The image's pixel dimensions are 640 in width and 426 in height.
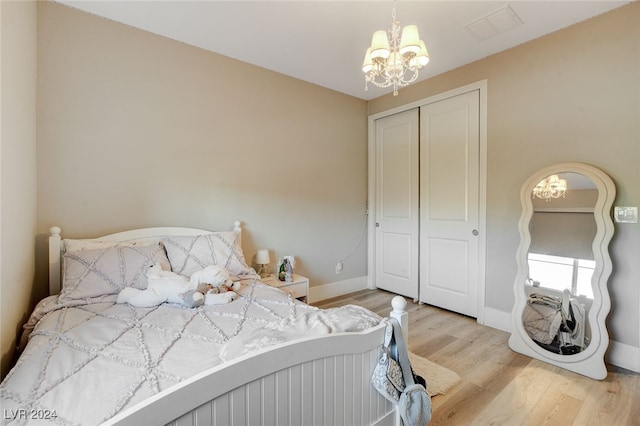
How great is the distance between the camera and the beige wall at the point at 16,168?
1331 millimetres

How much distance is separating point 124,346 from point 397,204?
3096 millimetres

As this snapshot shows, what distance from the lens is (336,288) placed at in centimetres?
361

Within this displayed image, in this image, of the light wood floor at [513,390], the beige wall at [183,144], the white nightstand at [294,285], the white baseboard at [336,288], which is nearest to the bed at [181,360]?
the beige wall at [183,144]

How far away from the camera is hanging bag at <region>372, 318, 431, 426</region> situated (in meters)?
1.24

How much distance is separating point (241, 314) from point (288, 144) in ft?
6.84

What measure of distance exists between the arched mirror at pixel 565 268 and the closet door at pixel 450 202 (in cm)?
51

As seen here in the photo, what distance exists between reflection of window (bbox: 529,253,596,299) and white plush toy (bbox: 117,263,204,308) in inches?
102

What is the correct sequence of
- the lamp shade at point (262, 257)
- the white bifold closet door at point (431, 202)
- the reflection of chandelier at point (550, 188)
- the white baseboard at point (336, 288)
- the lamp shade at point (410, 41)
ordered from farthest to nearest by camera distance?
the white baseboard at point (336, 288) < the white bifold closet door at point (431, 202) < the lamp shade at point (262, 257) < the reflection of chandelier at point (550, 188) < the lamp shade at point (410, 41)

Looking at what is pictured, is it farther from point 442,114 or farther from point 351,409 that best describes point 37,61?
point 442,114

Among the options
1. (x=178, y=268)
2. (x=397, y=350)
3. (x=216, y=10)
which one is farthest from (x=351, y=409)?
(x=216, y=10)

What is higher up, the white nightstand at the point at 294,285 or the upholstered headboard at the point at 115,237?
the upholstered headboard at the point at 115,237

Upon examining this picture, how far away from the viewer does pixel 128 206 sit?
2.30m

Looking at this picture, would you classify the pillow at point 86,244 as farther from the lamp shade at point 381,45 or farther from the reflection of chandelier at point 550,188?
the reflection of chandelier at point 550,188

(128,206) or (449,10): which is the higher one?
(449,10)
